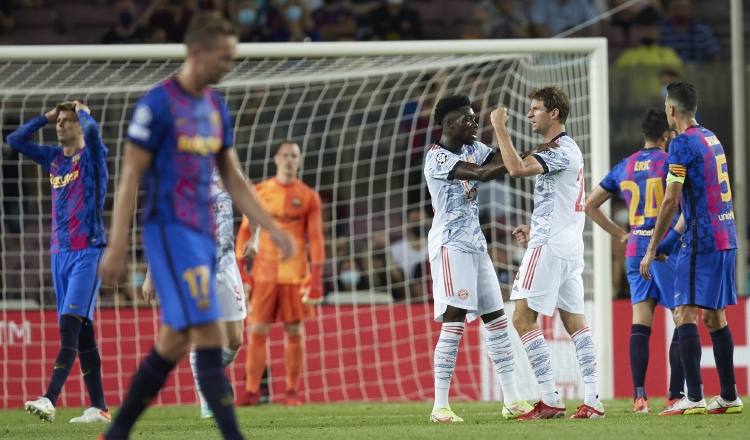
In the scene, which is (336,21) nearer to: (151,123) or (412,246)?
(412,246)

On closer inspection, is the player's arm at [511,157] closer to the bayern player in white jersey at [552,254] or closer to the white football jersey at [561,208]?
the bayern player in white jersey at [552,254]

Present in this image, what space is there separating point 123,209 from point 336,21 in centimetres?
1114

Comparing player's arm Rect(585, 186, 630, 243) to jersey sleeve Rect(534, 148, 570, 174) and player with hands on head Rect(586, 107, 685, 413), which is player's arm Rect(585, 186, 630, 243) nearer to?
player with hands on head Rect(586, 107, 685, 413)

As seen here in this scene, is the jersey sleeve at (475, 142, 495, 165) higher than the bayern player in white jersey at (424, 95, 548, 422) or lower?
higher

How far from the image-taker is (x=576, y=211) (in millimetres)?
6660

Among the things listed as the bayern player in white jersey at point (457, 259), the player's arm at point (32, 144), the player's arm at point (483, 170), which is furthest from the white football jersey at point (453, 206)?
the player's arm at point (32, 144)

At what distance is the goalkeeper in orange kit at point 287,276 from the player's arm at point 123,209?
5142 millimetres

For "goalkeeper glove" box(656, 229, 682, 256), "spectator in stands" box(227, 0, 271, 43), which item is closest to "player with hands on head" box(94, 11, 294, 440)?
"goalkeeper glove" box(656, 229, 682, 256)

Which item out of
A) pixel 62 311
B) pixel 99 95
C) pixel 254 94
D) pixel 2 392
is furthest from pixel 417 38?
pixel 62 311

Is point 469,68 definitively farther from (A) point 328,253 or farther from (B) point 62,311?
(B) point 62,311

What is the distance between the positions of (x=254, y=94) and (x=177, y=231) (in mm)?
7193

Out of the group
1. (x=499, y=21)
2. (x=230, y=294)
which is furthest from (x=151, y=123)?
(x=499, y=21)

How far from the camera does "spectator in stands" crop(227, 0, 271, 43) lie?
14.6 meters

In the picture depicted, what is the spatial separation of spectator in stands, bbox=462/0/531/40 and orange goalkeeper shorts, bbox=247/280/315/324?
6.36m
